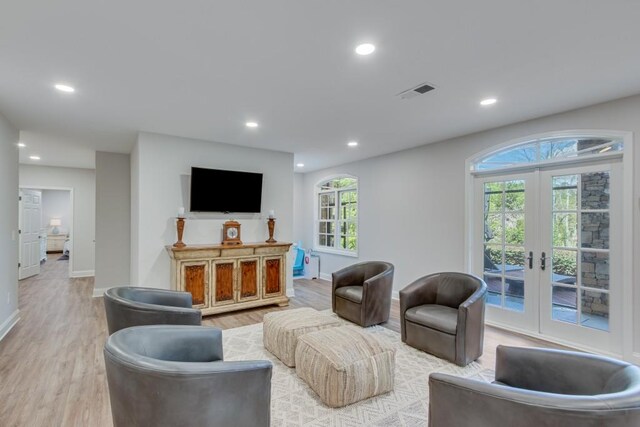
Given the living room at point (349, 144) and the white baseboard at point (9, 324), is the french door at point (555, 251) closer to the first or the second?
the living room at point (349, 144)

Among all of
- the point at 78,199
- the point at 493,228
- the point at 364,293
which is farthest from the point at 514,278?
the point at 78,199

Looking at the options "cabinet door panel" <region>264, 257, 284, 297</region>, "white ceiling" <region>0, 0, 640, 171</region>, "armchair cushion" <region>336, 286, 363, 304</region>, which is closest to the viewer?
"white ceiling" <region>0, 0, 640, 171</region>

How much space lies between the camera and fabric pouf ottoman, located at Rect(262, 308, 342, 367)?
292 centimetres

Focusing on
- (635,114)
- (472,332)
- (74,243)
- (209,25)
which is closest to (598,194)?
(635,114)

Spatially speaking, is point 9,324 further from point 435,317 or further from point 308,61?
point 435,317

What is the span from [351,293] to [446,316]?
134cm

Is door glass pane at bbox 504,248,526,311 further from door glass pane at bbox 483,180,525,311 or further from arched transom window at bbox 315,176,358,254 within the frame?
arched transom window at bbox 315,176,358,254

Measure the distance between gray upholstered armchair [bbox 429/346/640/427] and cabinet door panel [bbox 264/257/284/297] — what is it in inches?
143

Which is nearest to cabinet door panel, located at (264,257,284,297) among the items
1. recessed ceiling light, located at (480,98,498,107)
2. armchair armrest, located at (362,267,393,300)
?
armchair armrest, located at (362,267,393,300)

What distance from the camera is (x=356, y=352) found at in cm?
246

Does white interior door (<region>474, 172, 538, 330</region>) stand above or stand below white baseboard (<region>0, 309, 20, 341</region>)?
above

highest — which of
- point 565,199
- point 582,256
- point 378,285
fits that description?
point 565,199

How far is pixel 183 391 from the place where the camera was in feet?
4.59

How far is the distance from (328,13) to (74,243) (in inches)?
326
